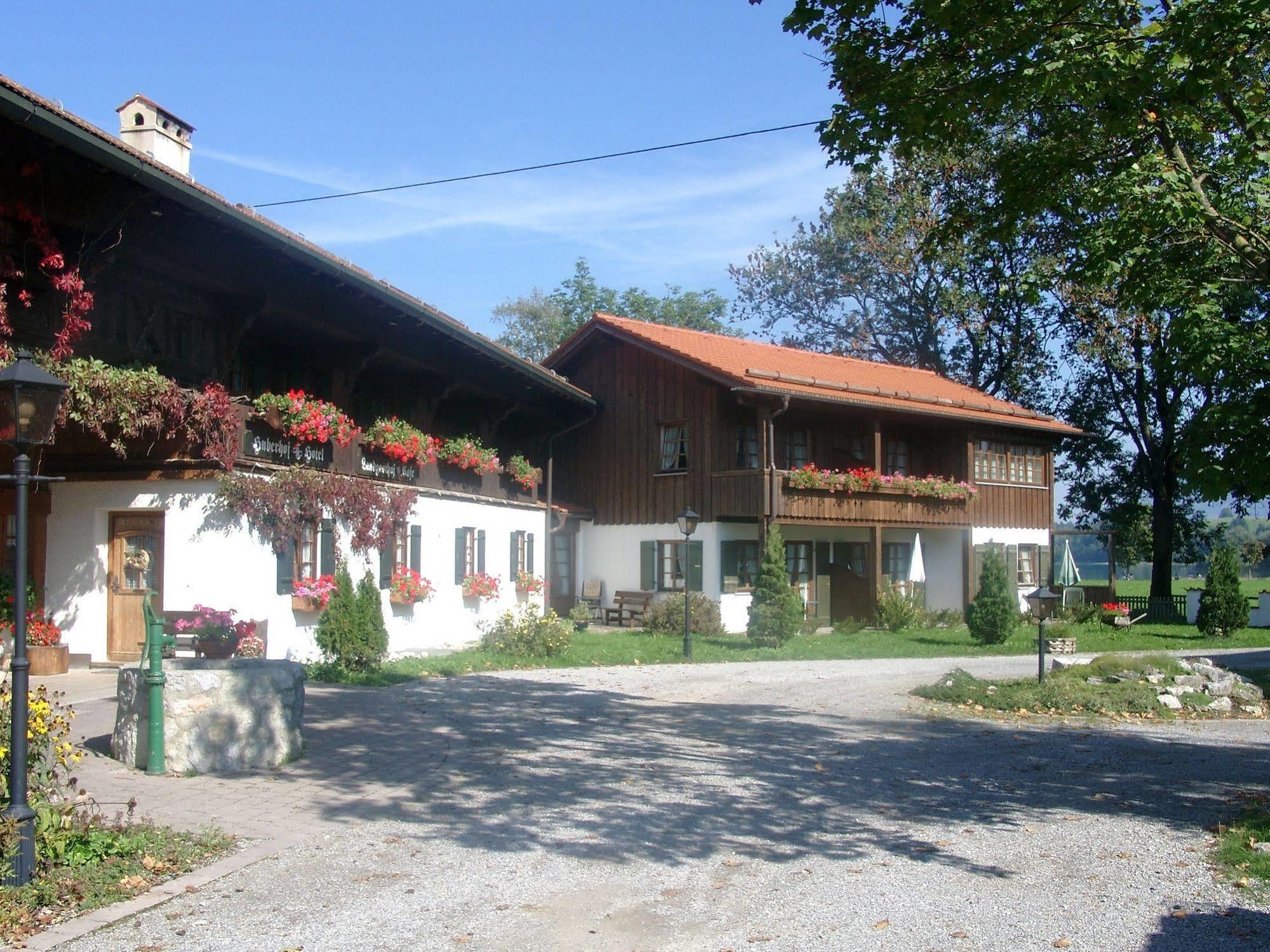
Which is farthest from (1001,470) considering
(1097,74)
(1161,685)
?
(1097,74)

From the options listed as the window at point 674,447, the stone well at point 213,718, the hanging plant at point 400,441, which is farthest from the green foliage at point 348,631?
the window at point 674,447

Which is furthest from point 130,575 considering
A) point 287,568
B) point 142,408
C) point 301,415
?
point 142,408

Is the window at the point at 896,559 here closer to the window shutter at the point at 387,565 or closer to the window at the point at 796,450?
the window at the point at 796,450

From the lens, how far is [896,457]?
3023 centimetres

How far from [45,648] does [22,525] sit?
9.04 meters

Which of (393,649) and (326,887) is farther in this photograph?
(393,649)

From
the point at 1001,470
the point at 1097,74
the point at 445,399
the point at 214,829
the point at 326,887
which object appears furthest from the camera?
the point at 1001,470

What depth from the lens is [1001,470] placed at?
31422mm

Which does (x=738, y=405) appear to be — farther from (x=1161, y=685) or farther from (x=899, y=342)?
(x=899, y=342)

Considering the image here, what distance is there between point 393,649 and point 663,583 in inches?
348

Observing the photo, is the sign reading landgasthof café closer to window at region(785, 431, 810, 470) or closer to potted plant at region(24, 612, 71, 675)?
potted plant at region(24, 612, 71, 675)

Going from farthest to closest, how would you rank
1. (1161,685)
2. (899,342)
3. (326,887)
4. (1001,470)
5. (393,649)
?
1. (899,342)
2. (1001,470)
3. (393,649)
4. (1161,685)
5. (326,887)

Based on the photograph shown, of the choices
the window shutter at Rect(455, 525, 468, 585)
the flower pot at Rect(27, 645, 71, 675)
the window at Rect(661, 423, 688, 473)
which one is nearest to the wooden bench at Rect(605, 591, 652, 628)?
the window at Rect(661, 423, 688, 473)

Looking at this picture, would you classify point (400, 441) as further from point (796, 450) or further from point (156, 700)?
point (796, 450)
